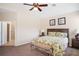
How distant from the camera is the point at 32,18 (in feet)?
7.37

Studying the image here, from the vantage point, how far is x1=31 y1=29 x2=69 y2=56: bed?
7.01ft

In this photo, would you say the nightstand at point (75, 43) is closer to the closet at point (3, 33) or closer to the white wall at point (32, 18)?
the white wall at point (32, 18)

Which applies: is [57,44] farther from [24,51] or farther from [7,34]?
[7,34]

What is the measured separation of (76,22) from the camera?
2164 millimetres

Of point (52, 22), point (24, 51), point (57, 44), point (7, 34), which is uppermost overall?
point (52, 22)

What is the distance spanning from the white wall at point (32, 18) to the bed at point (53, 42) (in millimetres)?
132

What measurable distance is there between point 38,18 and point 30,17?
151 mm

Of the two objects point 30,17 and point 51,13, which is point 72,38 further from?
point 30,17

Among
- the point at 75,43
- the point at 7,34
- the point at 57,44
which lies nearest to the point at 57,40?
the point at 57,44

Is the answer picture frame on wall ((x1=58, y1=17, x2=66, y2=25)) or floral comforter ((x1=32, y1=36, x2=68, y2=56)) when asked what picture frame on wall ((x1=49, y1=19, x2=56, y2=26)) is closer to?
picture frame on wall ((x1=58, y1=17, x2=66, y2=25))

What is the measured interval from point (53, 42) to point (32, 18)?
0.59 metres

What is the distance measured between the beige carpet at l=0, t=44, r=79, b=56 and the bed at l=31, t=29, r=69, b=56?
0.08 m

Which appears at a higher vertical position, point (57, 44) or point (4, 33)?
point (4, 33)

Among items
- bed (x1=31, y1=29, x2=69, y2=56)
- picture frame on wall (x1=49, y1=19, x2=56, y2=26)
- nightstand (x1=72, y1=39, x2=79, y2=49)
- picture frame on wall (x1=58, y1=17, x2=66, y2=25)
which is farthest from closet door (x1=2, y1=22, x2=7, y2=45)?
nightstand (x1=72, y1=39, x2=79, y2=49)
